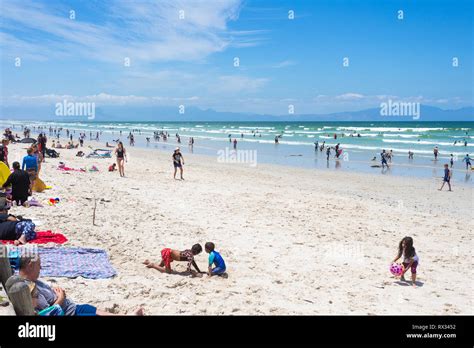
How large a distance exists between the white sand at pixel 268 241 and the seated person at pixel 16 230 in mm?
1041

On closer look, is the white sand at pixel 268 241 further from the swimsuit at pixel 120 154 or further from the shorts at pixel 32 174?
the swimsuit at pixel 120 154

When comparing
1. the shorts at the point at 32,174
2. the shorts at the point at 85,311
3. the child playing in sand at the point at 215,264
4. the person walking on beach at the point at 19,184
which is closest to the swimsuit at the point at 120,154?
the shorts at the point at 32,174

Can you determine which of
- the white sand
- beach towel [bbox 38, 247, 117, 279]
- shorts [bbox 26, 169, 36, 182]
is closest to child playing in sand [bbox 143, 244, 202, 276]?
the white sand

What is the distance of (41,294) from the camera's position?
4.57m

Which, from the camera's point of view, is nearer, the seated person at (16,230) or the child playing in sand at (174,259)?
the seated person at (16,230)

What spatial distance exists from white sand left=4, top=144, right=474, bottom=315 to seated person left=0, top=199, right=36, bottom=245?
1.04 metres

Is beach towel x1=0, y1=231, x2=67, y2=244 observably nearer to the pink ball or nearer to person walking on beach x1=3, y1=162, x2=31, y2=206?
person walking on beach x1=3, y1=162, x2=31, y2=206

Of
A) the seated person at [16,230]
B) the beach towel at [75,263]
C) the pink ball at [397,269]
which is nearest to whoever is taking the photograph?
the beach towel at [75,263]

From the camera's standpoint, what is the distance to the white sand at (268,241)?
6266 millimetres

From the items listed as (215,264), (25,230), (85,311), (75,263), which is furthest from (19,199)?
(85,311)

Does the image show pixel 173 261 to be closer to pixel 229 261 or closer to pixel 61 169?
pixel 229 261

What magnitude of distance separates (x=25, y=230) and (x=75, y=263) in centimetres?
129
